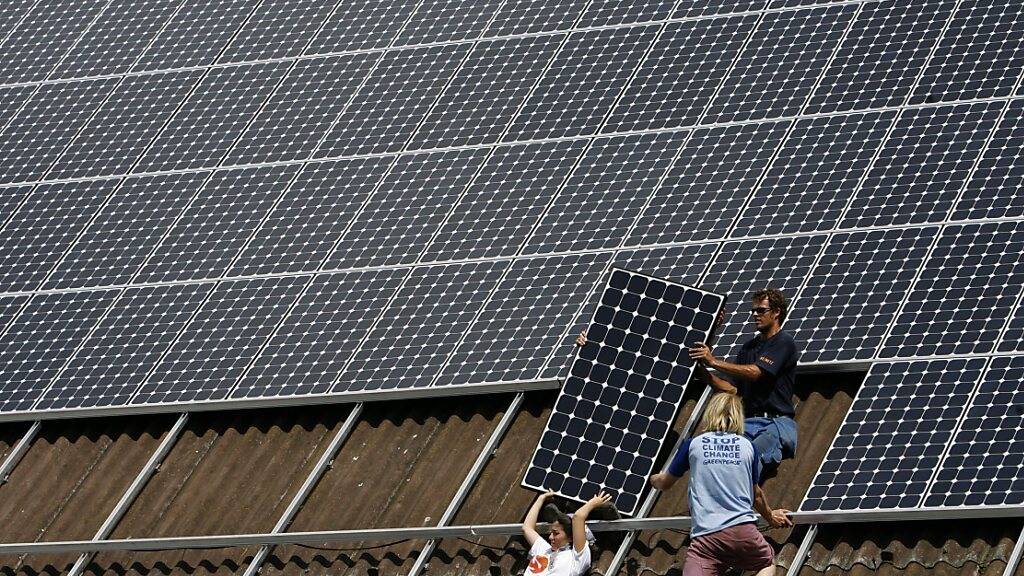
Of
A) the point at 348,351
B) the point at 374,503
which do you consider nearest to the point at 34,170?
the point at 348,351

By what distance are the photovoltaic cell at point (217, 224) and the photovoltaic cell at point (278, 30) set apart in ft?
9.27

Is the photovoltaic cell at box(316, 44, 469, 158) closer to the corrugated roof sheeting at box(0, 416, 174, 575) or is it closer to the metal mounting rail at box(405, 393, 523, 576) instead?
the corrugated roof sheeting at box(0, 416, 174, 575)

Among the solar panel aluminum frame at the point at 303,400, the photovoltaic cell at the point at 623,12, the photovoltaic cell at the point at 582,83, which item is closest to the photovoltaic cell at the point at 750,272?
the solar panel aluminum frame at the point at 303,400

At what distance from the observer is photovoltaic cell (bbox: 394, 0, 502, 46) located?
25406 mm

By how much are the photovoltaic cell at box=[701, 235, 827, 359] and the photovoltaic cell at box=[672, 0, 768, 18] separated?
184 inches

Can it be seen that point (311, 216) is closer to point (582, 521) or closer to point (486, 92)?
point (486, 92)

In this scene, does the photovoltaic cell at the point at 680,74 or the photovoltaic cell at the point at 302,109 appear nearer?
the photovoltaic cell at the point at 680,74

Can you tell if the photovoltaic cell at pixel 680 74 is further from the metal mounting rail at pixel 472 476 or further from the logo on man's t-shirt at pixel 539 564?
the logo on man's t-shirt at pixel 539 564

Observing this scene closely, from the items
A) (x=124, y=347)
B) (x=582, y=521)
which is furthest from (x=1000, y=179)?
(x=124, y=347)

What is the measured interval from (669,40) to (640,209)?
10.9 feet

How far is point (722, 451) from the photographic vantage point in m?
16.4

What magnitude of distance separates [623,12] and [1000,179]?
21.8 ft

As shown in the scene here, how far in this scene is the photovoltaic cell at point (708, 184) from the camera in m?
20.8

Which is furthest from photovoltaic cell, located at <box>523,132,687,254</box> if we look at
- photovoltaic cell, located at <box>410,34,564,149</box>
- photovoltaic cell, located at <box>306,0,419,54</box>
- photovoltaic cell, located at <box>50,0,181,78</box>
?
photovoltaic cell, located at <box>50,0,181,78</box>
